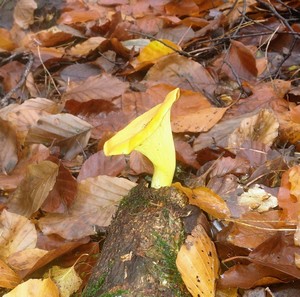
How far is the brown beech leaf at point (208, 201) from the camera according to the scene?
163cm

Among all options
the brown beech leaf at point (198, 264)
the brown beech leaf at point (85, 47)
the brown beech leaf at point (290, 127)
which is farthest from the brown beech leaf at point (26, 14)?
the brown beech leaf at point (198, 264)

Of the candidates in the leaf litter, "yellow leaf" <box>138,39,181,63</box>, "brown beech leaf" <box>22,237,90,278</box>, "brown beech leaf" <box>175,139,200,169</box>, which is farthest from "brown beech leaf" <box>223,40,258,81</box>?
"brown beech leaf" <box>22,237,90,278</box>

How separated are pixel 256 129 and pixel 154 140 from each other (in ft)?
2.29

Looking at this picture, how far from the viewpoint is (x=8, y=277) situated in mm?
1740

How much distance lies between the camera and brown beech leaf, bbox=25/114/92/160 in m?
2.36

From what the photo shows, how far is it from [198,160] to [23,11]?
248cm

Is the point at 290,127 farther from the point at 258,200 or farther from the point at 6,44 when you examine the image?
the point at 6,44

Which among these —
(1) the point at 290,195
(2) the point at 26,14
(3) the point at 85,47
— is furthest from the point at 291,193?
(2) the point at 26,14

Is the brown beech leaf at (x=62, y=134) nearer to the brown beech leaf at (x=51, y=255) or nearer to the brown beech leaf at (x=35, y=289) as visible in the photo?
the brown beech leaf at (x=51, y=255)

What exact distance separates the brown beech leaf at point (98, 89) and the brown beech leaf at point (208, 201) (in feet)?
3.68

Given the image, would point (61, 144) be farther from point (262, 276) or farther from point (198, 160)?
point (262, 276)

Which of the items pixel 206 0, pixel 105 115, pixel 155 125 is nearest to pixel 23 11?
pixel 206 0

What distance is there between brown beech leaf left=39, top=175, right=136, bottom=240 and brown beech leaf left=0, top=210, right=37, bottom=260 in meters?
0.07

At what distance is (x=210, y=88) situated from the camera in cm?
269
